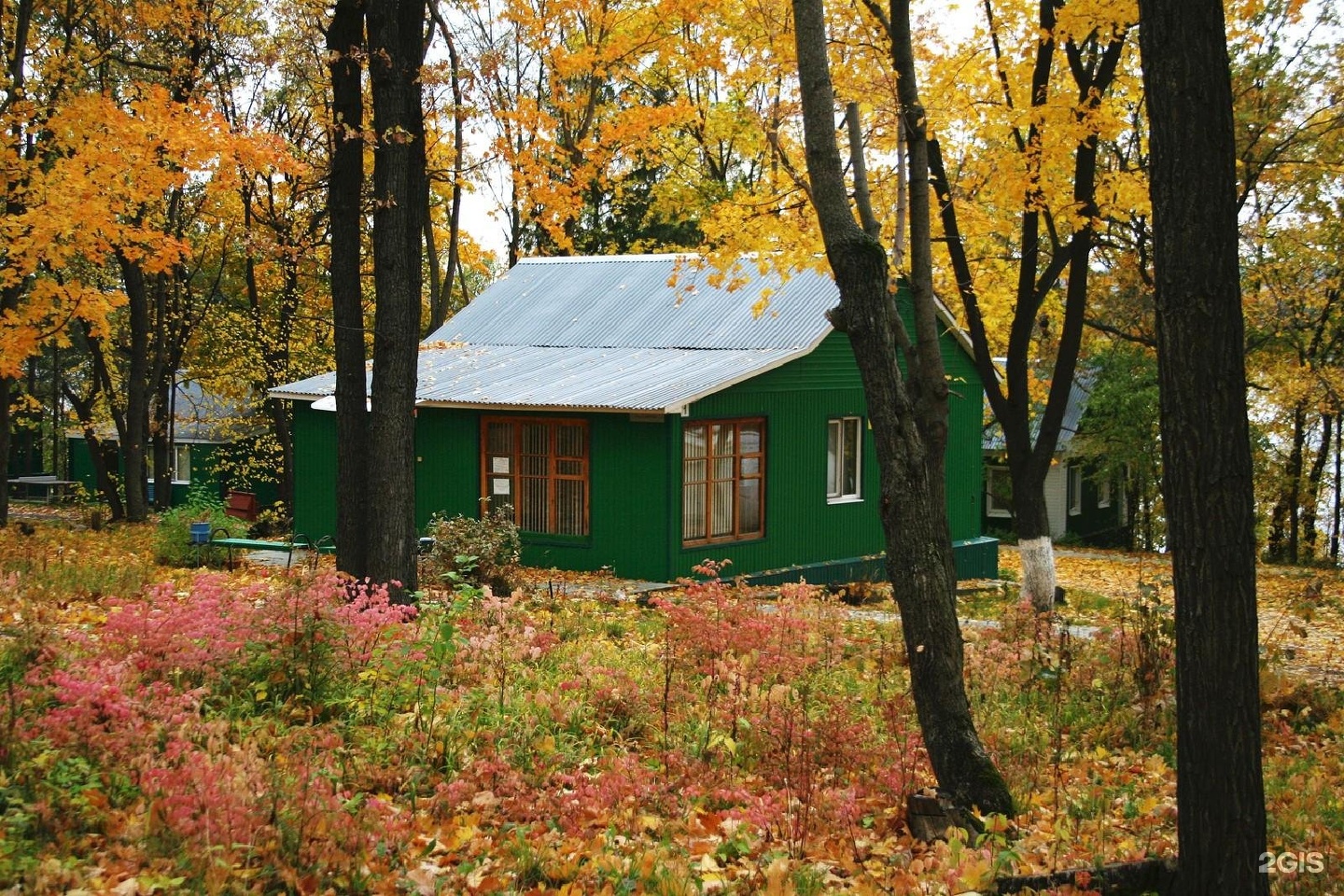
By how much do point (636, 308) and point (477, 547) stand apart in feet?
25.5

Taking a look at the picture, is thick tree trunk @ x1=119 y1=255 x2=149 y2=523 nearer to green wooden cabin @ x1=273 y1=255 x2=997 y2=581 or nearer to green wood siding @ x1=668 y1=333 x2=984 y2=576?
green wooden cabin @ x1=273 y1=255 x2=997 y2=581

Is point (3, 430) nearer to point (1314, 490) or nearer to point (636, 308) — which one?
point (636, 308)

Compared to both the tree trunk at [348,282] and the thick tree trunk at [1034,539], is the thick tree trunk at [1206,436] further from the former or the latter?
the thick tree trunk at [1034,539]

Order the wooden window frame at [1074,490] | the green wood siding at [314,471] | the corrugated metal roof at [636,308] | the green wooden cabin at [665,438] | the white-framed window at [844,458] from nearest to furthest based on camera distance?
the green wooden cabin at [665,438]
the corrugated metal roof at [636,308]
the white-framed window at [844,458]
the green wood siding at [314,471]
the wooden window frame at [1074,490]

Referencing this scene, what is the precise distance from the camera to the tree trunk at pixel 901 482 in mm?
6938

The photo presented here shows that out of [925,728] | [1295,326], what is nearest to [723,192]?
[1295,326]

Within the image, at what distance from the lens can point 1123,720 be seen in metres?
9.40

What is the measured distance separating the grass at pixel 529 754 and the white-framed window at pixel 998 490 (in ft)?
87.5

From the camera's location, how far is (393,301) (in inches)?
471

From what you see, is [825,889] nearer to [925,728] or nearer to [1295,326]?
[925,728]

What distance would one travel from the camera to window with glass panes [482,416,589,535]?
19.8 meters

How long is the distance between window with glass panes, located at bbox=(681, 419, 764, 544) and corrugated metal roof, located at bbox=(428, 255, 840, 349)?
5.82 feet

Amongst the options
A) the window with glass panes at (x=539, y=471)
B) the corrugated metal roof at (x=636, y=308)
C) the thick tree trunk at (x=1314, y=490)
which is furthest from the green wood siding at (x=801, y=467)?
the thick tree trunk at (x=1314, y=490)

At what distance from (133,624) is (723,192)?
26.0m
